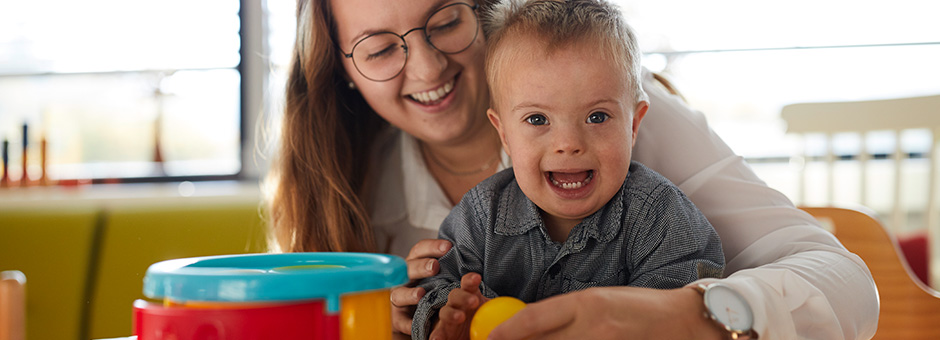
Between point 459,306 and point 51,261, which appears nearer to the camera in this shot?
point 459,306

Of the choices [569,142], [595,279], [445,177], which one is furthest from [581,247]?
[445,177]

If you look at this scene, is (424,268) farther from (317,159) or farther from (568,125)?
(317,159)

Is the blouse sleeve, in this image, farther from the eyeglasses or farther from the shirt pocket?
the eyeglasses

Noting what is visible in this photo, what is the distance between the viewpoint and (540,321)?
689 millimetres

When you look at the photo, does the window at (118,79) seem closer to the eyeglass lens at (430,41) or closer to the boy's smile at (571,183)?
the eyeglass lens at (430,41)

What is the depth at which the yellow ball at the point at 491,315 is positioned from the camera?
2.64ft

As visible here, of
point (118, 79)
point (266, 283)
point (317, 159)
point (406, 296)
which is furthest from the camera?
point (118, 79)

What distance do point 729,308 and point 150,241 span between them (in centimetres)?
209

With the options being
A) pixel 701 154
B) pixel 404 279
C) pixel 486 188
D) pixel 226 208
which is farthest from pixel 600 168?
pixel 226 208

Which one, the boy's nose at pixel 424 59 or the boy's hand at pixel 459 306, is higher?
the boy's nose at pixel 424 59

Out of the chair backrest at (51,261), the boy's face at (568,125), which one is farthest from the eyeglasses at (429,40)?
the chair backrest at (51,261)

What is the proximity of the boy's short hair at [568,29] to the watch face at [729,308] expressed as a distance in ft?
1.18

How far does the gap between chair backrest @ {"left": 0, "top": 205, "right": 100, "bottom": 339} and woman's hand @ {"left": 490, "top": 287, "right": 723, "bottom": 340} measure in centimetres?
210

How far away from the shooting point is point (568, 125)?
0.99 m
